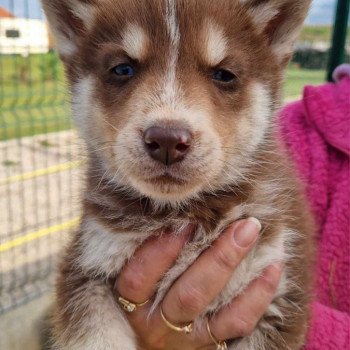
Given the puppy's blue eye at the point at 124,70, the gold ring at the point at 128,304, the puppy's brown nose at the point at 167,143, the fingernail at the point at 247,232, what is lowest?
the gold ring at the point at 128,304

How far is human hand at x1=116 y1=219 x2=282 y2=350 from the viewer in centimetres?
207

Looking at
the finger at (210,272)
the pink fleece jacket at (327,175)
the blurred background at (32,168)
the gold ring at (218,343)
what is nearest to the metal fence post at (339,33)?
the blurred background at (32,168)

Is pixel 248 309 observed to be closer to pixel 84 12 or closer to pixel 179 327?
pixel 179 327

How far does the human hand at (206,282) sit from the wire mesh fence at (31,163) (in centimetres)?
159

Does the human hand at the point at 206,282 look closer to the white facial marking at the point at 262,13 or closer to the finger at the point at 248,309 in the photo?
the finger at the point at 248,309

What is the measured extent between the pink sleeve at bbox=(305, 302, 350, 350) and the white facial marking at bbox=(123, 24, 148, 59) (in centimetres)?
139

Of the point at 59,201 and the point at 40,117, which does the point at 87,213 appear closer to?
the point at 40,117

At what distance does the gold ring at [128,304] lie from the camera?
7.29 feet

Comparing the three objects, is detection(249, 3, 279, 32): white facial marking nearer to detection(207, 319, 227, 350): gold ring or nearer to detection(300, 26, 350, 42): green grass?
detection(207, 319, 227, 350): gold ring

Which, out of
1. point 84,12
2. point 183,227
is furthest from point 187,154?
point 84,12

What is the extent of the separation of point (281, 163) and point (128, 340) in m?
1.09

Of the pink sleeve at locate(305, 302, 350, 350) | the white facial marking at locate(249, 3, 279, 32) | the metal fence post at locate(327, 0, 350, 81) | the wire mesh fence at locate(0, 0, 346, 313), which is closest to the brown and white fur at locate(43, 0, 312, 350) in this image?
the white facial marking at locate(249, 3, 279, 32)

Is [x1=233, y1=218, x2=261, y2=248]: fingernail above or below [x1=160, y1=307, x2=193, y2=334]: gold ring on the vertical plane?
above

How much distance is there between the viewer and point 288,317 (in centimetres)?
224
